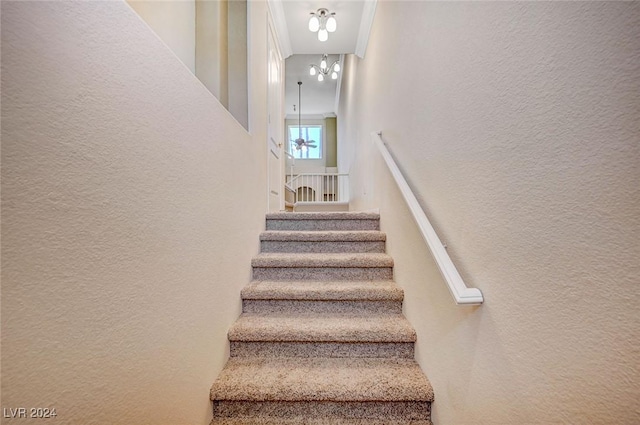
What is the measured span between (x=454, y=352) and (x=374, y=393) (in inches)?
17.1

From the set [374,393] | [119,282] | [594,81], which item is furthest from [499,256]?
[119,282]

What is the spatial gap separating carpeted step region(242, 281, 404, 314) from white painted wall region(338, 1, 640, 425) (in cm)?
45

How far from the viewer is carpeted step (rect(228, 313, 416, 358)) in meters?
1.47

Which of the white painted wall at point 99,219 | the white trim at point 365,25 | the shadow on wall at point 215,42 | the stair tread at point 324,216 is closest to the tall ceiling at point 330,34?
the white trim at point 365,25

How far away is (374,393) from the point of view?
1235 mm

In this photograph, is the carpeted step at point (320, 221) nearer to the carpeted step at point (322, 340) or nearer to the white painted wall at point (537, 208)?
the carpeted step at point (322, 340)

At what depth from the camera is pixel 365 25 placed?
290 cm

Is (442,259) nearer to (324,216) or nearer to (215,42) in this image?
(324,216)

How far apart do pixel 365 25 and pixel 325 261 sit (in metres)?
2.55

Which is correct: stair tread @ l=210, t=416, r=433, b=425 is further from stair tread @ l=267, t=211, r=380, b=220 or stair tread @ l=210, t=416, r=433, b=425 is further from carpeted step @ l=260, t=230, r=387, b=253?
stair tread @ l=267, t=211, r=380, b=220

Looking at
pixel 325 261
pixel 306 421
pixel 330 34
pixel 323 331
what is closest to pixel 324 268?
pixel 325 261

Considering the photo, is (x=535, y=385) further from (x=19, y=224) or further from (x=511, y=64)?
(x=19, y=224)

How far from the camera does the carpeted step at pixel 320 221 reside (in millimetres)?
2461

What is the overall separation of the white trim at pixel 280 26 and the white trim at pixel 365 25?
2.75ft
